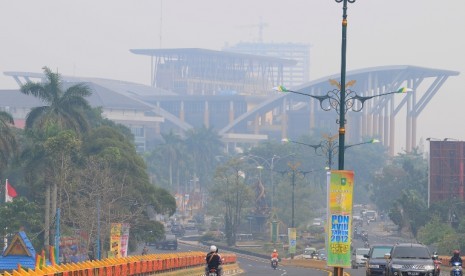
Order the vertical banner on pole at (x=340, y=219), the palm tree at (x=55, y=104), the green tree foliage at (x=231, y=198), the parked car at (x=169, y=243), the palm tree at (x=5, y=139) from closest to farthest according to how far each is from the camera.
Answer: the vertical banner on pole at (x=340, y=219) < the palm tree at (x=5, y=139) < the palm tree at (x=55, y=104) < the parked car at (x=169, y=243) < the green tree foliage at (x=231, y=198)

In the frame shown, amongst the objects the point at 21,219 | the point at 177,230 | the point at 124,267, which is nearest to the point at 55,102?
the point at 21,219

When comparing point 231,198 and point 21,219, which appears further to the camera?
point 231,198

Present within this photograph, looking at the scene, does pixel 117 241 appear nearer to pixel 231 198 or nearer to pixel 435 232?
pixel 435 232

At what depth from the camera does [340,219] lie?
38312 mm

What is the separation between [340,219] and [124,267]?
35.5 ft

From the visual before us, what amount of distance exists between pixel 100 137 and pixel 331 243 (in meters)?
77.7

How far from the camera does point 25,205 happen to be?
97.1 metres

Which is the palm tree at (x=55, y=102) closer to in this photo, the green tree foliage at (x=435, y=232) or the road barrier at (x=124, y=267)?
the green tree foliage at (x=435, y=232)

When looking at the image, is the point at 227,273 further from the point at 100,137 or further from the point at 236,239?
the point at 236,239

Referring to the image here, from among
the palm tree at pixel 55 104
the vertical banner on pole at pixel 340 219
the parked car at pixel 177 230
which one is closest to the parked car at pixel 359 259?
the palm tree at pixel 55 104

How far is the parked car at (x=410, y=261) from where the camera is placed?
4447 centimetres

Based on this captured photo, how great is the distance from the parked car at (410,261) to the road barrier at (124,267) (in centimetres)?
955

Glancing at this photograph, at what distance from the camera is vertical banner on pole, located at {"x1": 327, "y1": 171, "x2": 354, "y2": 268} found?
3831cm

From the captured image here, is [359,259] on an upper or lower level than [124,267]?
lower
